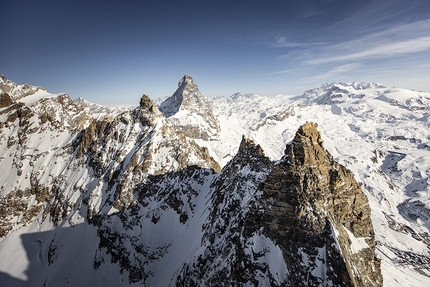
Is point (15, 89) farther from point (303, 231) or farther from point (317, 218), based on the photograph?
point (317, 218)

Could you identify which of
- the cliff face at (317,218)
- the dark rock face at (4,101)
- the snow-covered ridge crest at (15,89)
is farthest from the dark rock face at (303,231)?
the snow-covered ridge crest at (15,89)

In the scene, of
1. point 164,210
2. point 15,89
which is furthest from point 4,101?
point 164,210

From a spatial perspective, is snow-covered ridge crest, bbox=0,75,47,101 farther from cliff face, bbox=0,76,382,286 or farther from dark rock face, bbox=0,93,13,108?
dark rock face, bbox=0,93,13,108

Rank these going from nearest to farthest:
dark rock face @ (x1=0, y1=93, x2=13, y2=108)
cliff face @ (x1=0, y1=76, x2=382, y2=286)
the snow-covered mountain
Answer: cliff face @ (x1=0, y1=76, x2=382, y2=286) → the snow-covered mountain → dark rock face @ (x1=0, y1=93, x2=13, y2=108)

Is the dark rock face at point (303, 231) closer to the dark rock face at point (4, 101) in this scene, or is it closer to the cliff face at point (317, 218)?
the cliff face at point (317, 218)

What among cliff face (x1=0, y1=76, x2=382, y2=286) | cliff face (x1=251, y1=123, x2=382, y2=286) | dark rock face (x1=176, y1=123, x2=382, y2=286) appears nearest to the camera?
cliff face (x1=251, y1=123, x2=382, y2=286)

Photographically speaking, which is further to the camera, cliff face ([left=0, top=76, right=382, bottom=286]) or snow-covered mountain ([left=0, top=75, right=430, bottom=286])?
snow-covered mountain ([left=0, top=75, right=430, bottom=286])

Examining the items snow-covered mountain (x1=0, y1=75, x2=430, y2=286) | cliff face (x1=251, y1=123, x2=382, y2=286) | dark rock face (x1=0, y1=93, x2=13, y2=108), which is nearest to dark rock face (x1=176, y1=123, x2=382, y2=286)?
cliff face (x1=251, y1=123, x2=382, y2=286)

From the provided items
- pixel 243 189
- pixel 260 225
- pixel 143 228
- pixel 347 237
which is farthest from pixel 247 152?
pixel 143 228

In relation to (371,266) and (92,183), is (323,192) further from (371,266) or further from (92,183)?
(92,183)
